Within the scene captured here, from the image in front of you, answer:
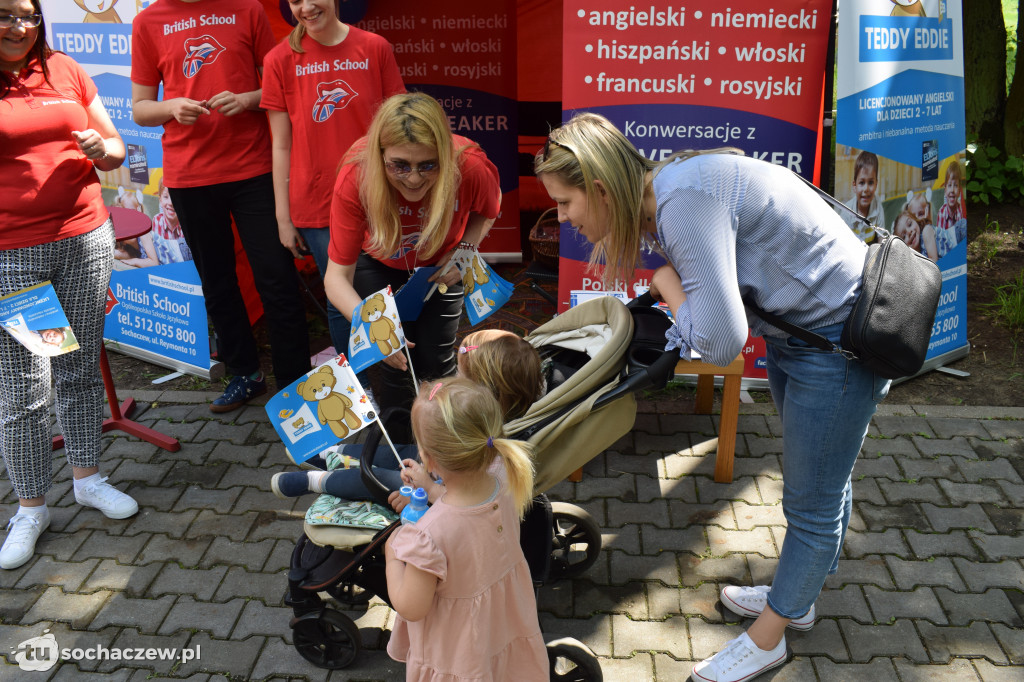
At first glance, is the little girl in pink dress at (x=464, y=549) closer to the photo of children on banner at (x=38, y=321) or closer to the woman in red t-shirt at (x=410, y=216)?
the woman in red t-shirt at (x=410, y=216)

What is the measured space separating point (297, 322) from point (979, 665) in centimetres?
346

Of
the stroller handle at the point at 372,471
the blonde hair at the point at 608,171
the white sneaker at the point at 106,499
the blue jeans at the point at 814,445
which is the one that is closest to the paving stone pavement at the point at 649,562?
the white sneaker at the point at 106,499

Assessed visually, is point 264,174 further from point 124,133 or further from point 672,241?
point 672,241

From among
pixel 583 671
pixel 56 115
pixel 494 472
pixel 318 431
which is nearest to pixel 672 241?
pixel 494 472

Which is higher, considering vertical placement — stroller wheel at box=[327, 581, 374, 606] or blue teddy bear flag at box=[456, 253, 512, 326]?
blue teddy bear flag at box=[456, 253, 512, 326]

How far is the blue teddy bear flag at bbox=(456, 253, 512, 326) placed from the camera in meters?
3.33

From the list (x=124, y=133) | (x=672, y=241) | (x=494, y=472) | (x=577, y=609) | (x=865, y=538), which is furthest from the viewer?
(x=124, y=133)

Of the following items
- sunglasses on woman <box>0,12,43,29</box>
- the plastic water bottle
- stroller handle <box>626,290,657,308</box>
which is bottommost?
the plastic water bottle

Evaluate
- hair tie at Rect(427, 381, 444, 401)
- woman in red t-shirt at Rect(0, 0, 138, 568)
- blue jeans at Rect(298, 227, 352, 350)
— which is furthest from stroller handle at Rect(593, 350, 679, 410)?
woman in red t-shirt at Rect(0, 0, 138, 568)

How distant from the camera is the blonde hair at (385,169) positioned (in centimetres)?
288

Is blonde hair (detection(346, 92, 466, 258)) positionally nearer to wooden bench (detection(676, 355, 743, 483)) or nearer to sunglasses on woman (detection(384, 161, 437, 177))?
sunglasses on woman (detection(384, 161, 437, 177))

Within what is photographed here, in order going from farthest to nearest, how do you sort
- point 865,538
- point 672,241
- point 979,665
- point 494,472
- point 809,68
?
point 809,68 < point 865,538 < point 979,665 < point 494,472 < point 672,241

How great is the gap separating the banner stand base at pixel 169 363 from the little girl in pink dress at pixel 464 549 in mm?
3113

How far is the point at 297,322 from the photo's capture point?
447 centimetres
